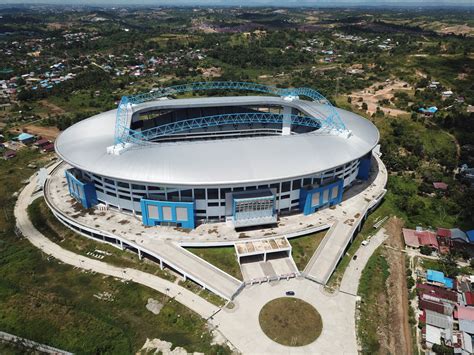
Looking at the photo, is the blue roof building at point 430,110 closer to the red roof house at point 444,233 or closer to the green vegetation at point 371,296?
the red roof house at point 444,233

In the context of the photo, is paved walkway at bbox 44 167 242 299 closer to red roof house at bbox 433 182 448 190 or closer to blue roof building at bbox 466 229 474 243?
blue roof building at bbox 466 229 474 243

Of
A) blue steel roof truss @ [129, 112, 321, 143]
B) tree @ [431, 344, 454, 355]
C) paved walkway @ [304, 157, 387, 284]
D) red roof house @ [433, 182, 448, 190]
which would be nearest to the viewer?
tree @ [431, 344, 454, 355]

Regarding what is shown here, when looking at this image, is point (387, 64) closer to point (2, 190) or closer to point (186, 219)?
point (186, 219)

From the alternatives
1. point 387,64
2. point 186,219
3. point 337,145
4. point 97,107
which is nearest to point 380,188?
point 337,145

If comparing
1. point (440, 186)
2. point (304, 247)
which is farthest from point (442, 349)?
point (440, 186)

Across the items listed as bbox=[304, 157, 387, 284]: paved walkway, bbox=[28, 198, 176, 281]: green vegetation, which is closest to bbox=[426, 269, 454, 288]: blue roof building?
bbox=[304, 157, 387, 284]: paved walkway

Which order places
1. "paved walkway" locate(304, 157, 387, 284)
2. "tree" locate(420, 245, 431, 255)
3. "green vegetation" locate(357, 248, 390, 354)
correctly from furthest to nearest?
"tree" locate(420, 245, 431, 255) → "paved walkway" locate(304, 157, 387, 284) → "green vegetation" locate(357, 248, 390, 354)
